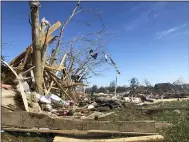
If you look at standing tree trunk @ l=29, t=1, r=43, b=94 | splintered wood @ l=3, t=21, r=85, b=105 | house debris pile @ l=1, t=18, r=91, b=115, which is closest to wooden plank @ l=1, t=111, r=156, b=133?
house debris pile @ l=1, t=18, r=91, b=115

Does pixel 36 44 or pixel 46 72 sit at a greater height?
pixel 36 44

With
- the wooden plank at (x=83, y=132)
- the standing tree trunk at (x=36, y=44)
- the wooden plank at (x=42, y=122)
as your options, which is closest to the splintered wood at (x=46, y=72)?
the standing tree trunk at (x=36, y=44)

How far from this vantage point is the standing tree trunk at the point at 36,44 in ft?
32.1

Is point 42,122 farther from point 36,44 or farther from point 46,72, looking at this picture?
point 46,72

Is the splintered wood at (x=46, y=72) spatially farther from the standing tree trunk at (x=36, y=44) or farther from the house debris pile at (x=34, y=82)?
the standing tree trunk at (x=36, y=44)

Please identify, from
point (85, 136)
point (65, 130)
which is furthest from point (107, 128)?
point (65, 130)

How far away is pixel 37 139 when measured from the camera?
5582mm

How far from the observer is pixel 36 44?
32.0 ft

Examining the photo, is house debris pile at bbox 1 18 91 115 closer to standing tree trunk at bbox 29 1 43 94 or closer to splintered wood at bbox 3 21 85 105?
splintered wood at bbox 3 21 85 105

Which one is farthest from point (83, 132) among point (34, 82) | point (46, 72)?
point (46, 72)

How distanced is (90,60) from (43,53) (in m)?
6.77

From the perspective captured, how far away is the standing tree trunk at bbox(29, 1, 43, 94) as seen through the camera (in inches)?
385

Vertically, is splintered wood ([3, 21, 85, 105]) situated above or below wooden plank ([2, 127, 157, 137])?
above

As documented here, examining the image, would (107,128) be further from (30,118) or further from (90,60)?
(90,60)
